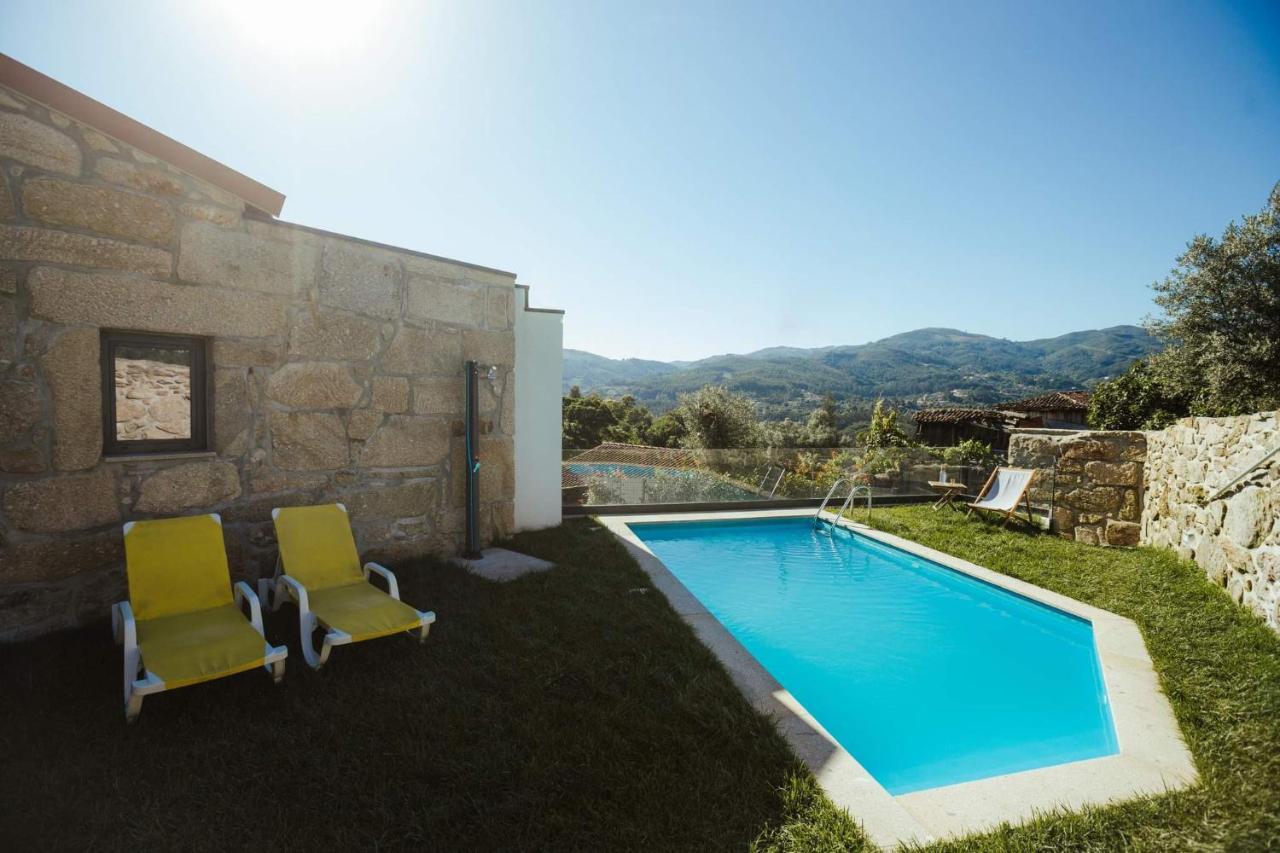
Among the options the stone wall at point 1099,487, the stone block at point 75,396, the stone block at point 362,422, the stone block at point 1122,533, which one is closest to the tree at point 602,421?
the stone wall at point 1099,487

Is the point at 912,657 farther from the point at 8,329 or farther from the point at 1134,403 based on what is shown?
the point at 1134,403

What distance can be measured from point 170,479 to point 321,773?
8.57 feet

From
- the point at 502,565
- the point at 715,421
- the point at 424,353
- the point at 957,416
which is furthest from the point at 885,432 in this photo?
the point at 424,353

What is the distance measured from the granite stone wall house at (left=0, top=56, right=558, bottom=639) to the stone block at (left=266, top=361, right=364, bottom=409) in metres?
0.02

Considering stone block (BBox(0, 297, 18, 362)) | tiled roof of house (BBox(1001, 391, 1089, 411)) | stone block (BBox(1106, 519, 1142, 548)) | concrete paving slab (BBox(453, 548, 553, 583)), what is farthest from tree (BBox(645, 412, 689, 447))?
tiled roof of house (BBox(1001, 391, 1089, 411))

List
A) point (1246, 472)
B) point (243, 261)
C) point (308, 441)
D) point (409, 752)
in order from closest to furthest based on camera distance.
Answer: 1. point (409, 752)
2. point (243, 261)
3. point (1246, 472)
4. point (308, 441)

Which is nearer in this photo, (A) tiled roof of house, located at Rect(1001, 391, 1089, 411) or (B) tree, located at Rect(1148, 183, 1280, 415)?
(B) tree, located at Rect(1148, 183, 1280, 415)

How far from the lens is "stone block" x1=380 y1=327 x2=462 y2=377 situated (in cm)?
479

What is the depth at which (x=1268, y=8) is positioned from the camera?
17.6 feet

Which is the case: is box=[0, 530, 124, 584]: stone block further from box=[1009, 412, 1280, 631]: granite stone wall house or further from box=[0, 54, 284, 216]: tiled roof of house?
box=[1009, 412, 1280, 631]: granite stone wall house

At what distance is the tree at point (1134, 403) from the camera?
638 inches

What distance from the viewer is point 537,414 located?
6457 mm

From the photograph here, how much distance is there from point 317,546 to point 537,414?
3.00 m

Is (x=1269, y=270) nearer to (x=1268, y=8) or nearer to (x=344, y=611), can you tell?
(x=1268, y=8)
